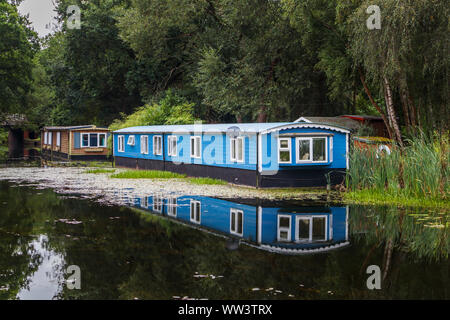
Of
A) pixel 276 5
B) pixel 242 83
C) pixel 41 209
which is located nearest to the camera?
pixel 41 209

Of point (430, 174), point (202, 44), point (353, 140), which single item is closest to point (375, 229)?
point (430, 174)

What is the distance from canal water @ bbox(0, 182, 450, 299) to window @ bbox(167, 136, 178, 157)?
11.8 metres

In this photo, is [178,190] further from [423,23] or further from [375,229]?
[423,23]

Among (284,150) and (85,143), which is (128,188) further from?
(85,143)

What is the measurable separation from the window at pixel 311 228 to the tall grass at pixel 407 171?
401 cm

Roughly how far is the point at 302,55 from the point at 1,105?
102 feet

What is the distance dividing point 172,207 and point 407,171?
23.6 feet

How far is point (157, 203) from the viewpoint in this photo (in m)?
17.1

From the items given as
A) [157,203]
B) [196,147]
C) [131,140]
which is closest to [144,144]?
[131,140]

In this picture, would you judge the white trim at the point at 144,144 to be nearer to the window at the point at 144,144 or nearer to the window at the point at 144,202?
the window at the point at 144,144

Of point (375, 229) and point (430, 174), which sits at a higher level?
point (430, 174)

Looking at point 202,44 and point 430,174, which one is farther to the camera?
point 202,44

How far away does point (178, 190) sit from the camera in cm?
2080
